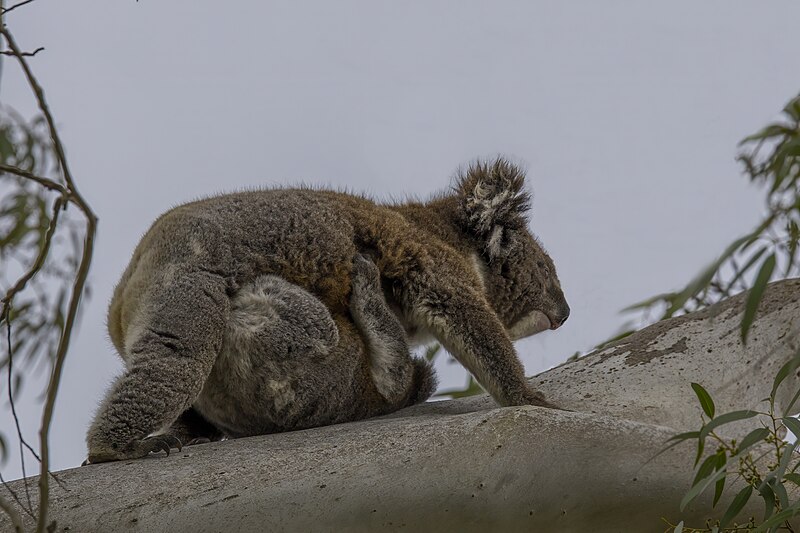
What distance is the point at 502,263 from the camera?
4.18 meters

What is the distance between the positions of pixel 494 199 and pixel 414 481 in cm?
183

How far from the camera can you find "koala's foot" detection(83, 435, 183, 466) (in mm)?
2807

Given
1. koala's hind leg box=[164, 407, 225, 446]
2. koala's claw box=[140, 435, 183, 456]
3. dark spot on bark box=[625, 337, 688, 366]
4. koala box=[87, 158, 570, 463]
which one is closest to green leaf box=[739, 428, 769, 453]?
A: koala box=[87, 158, 570, 463]

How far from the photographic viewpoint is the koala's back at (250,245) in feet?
10.6

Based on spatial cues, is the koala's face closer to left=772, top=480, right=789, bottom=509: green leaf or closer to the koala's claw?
the koala's claw

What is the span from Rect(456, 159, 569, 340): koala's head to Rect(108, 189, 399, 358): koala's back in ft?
2.12

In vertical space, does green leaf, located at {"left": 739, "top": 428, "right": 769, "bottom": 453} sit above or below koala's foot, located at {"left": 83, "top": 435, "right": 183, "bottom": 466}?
below

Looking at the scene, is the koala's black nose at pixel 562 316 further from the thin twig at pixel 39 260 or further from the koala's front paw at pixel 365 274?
the thin twig at pixel 39 260

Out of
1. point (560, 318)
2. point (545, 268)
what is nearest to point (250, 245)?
point (545, 268)

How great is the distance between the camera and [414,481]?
8.22ft

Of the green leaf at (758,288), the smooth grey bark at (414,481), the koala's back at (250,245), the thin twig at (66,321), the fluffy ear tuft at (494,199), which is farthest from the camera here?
the fluffy ear tuft at (494,199)

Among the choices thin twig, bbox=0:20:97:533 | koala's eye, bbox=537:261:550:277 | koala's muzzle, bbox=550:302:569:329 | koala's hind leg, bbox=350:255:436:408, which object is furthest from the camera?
koala's muzzle, bbox=550:302:569:329

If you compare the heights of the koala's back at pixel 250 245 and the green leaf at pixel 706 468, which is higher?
the koala's back at pixel 250 245

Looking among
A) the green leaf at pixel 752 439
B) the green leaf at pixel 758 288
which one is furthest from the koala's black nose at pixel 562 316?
the green leaf at pixel 758 288
